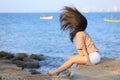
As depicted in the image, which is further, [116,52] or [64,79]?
[116,52]

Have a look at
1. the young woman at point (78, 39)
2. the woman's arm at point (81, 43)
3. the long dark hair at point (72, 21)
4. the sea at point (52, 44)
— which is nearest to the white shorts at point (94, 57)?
the young woman at point (78, 39)

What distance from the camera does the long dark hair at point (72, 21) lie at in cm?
858

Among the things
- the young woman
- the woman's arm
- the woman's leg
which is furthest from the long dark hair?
the woman's leg

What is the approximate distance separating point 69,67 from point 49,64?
15.0 meters

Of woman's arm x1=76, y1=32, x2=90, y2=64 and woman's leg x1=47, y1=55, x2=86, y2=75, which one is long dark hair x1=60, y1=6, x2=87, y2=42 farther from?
woman's leg x1=47, y1=55, x2=86, y2=75

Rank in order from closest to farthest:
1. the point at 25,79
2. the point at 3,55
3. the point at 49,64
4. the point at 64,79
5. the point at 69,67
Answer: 1. the point at 64,79
2. the point at 69,67
3. the point at 25,79
4. the point at 49,64
5. the point at 3,55

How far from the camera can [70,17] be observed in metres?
8.66

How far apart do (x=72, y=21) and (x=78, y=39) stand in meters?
0.49

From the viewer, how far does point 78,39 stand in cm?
841

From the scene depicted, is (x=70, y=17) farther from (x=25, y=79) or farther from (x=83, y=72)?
(x=25, y=79)

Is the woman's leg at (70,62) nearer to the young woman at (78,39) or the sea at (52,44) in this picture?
the young woman at (78,39)

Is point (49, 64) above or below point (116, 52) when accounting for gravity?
above

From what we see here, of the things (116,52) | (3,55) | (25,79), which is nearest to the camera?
(25,79)

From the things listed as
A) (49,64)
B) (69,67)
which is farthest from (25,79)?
(49,64)
